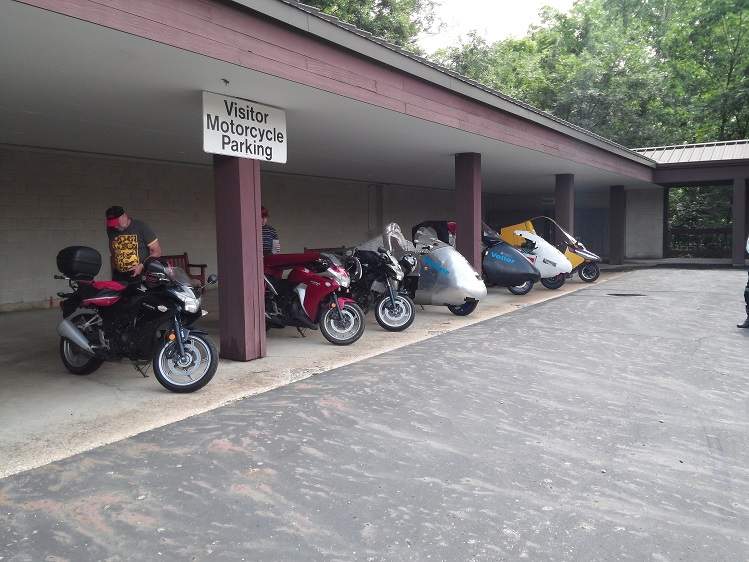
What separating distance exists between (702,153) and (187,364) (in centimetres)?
1949

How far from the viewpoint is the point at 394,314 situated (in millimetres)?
8453

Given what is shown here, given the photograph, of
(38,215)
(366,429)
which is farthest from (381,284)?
(38,215)

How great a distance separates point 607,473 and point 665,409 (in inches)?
61.2

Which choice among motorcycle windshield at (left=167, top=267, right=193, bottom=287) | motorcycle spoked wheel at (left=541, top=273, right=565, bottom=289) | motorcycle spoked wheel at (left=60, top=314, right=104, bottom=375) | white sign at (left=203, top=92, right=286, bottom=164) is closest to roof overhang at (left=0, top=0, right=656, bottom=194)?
white sign at (left=203, top=92, right=286, bottom=164)

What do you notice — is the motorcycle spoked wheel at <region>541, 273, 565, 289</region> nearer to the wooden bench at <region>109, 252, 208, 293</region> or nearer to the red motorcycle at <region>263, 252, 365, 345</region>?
the red motorcycle at <region>263, 252, 365, 345</region>

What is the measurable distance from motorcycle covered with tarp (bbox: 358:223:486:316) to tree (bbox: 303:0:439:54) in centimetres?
1839

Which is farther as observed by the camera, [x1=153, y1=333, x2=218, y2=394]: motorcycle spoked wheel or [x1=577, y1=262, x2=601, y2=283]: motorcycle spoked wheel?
[x1=577, y1=262, x2=601, y2=283]: motorcycle spoked wheel

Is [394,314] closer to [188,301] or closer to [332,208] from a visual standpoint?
[188,301]

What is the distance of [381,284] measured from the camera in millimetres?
8383

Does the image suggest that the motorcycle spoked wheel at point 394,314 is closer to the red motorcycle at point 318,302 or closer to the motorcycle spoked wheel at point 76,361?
Answer: the red motorcycle at point 318,302

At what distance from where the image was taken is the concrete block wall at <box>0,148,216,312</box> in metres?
10.4

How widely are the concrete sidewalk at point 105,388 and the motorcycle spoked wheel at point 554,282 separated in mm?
4937

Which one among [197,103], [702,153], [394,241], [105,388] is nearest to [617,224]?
[702,153]

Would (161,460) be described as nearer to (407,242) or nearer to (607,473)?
(607,473)
